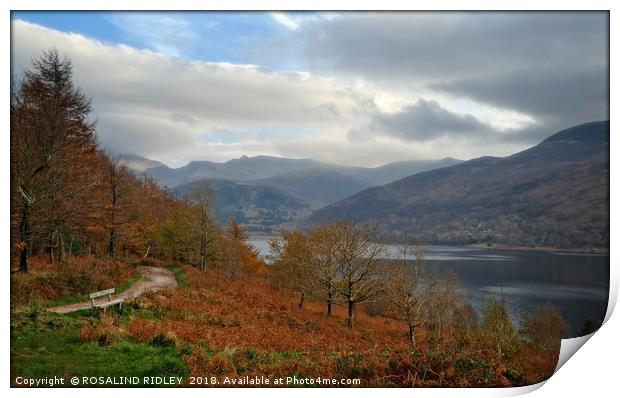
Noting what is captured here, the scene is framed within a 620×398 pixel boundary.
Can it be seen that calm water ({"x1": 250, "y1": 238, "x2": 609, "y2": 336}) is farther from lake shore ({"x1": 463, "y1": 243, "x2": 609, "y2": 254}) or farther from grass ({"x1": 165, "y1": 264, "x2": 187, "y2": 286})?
grass ({"x1": 165, "y1": 264, "x2": 187, "y2": 286})

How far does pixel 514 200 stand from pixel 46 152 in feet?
194

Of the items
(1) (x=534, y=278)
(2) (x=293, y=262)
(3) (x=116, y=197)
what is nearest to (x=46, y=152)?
(3) (x=116, y=197)

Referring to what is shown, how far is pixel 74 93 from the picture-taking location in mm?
18453

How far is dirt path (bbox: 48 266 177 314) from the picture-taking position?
12.3 meters

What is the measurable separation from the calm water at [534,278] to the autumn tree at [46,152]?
49.7ft

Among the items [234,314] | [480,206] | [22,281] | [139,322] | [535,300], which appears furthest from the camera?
[480,206]

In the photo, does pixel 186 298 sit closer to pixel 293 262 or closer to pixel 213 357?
pixel 293 262

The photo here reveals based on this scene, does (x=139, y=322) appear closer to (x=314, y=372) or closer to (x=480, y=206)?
(x=314, y=372)

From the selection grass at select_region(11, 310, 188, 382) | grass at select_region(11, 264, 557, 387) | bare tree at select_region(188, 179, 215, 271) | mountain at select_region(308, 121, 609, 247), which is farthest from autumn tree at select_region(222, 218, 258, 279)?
grass at select_region(11, 310, 188, 382)

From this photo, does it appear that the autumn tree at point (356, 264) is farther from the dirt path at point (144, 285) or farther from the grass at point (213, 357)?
the grass at point (213, 357)

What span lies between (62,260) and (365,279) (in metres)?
14.2

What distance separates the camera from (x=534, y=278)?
32.8 meters

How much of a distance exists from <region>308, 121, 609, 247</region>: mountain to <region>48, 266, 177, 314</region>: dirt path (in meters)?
11.9
